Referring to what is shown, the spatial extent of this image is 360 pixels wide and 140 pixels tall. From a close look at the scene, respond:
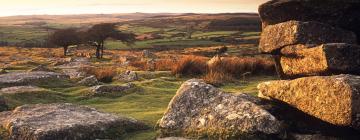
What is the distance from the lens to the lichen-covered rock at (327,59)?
440 inches

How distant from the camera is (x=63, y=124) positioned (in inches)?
464

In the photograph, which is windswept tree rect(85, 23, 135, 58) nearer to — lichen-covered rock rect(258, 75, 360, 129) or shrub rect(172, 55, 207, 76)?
shrub rect(172, 55, 207, 76)

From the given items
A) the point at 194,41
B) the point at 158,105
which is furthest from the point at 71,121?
the point at 194,41

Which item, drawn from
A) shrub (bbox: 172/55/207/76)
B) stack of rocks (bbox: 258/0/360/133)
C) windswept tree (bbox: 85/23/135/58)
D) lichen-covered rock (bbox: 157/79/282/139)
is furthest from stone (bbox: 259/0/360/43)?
windswept tree (bbox: 85/23/135/58)

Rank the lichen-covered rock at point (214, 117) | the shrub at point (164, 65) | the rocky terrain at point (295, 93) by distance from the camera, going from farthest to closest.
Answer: the shrub at point (164, 65), the lichen-covered rock at point (214, 117), the rocky terrain at point (295, 93)

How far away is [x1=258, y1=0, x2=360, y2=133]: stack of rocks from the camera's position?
32.6 ft

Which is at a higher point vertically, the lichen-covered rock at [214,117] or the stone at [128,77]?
the lichen-covered rock at [214,117]

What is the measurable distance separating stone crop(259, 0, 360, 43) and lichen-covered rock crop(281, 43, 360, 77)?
104 cm

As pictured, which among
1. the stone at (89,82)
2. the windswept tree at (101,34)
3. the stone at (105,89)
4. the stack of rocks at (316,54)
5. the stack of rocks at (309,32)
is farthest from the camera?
the windswept tree at (101,34)

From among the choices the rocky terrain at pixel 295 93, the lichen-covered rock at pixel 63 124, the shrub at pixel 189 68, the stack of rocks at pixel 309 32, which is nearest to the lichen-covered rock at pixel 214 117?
the rocky terrain at pixel 295 93

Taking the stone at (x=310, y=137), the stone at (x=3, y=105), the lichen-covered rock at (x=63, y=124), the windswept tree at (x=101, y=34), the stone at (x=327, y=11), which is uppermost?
the stone at (x=327, y=11)

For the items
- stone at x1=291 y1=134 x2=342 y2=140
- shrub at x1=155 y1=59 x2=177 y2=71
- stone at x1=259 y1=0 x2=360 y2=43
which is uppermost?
stone at x1=259 y1=0 x2=360 y2=43

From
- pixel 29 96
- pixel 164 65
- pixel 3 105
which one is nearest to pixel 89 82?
pixel 29 96

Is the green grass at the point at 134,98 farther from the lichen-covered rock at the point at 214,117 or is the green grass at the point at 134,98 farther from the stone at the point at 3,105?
the lichen-covered rock at the point at 214,117
